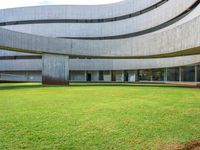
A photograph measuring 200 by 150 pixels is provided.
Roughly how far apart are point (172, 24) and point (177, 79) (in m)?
6.85

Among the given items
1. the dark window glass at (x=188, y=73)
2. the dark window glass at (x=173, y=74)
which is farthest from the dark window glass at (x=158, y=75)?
the dark window glass at (x=188, y=73)

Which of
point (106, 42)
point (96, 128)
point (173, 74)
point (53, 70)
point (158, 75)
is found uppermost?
point (106, 42)

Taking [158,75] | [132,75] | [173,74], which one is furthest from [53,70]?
[132,75]

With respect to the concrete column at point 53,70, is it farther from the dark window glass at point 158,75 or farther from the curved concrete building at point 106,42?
the dark window glass at point 158,75

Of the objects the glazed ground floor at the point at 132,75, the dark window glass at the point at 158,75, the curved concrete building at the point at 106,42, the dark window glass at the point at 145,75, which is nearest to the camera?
the curved concrete building at the point at 106,42

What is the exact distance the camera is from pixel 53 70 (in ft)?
99.2

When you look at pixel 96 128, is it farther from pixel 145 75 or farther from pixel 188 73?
pixel 145 75

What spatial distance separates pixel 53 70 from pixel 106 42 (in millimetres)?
5927

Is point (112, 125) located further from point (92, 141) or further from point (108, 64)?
point (108, 64)

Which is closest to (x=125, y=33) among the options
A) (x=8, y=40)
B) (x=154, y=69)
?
(x=154, y=69)

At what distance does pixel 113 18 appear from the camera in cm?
5150

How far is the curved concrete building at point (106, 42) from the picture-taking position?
25625 mm

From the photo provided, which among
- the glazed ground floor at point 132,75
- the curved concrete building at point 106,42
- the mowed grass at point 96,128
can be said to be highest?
the curved concrete building at point 106,42

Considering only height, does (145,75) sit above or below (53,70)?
below
